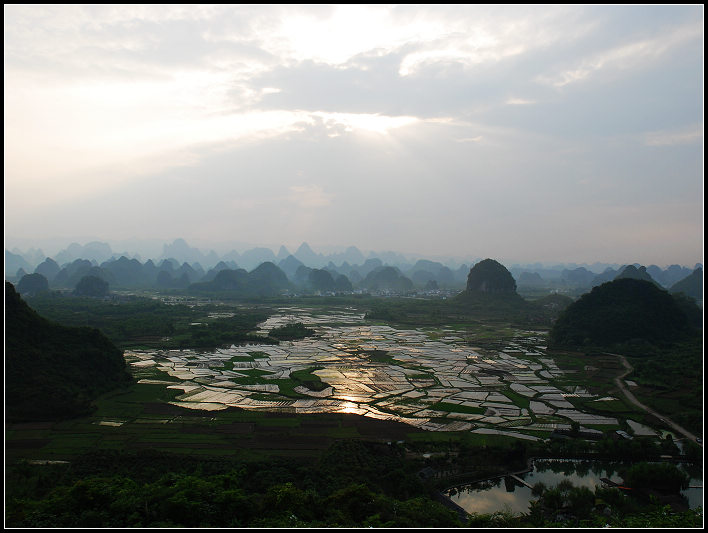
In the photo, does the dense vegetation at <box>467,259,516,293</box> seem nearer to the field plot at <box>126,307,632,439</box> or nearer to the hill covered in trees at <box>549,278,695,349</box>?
the hill covered in trees at <box>549,278,695,349</box>

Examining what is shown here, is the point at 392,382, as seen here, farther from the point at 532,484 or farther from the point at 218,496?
the point at 218,496

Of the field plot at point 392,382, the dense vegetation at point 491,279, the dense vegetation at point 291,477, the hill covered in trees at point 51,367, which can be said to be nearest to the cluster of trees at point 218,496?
the dense vegetation at point 291,477

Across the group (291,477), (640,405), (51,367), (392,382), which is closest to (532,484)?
(291,477)

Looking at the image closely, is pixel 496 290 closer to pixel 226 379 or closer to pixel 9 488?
pixel 226 379

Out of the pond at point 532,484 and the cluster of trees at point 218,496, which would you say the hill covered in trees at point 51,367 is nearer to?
the cluster of trees at point 218,496

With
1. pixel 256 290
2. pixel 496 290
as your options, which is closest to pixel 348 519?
pixel 496 290
